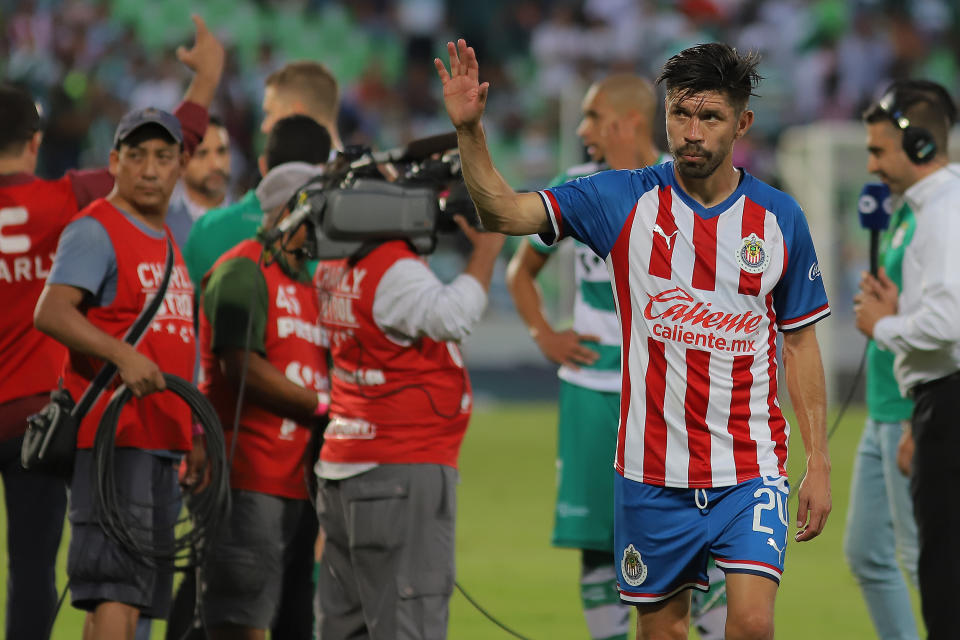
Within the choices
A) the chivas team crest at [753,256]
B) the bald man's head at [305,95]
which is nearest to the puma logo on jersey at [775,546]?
the chivas team crest at [753,256]

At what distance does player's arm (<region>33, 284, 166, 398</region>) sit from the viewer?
439 centimetres

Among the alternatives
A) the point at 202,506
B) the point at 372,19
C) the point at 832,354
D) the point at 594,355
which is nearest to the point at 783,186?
the point at 832,354

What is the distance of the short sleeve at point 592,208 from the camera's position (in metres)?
3.93

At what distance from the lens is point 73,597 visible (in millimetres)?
4539

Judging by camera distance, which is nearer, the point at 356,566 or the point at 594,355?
the point at 356,566

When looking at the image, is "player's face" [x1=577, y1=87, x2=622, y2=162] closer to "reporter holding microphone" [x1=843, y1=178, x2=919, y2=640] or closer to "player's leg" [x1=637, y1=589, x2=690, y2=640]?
"reporter holding microphone" [x1=843, y1=178, x2=919, y2=640]

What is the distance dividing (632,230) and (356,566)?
146cm

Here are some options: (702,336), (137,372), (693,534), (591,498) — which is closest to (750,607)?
(693,534)

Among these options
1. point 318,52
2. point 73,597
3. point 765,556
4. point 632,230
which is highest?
point 318,52

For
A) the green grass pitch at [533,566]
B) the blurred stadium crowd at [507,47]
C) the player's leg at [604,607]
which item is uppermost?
the blurred stadium crowd at [507,47]

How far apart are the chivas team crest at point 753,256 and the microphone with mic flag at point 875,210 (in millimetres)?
1873

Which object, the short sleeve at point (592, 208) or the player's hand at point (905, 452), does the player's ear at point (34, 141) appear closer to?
the short sleeve at point (592, 208)

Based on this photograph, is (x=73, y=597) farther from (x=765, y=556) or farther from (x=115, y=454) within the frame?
(x=765, y=556)

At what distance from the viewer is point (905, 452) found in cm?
552
